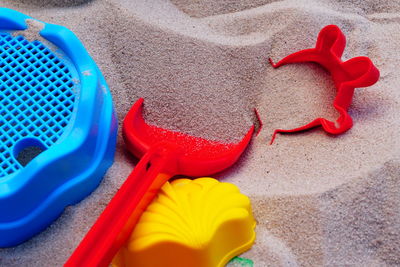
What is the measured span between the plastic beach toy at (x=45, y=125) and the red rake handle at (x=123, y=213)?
112 mm

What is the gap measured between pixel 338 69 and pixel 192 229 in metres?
0.55

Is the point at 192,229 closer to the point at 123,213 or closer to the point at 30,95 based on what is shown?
the point at 123,213

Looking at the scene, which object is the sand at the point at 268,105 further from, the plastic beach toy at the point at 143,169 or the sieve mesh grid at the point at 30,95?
the sieve mesh grid at the point at 30,95

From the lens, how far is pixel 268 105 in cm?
122

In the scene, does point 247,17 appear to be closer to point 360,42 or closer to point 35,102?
Answer: point 360,42

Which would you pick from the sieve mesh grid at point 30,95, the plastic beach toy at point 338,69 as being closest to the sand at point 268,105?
the plastic beach toy at point 338,69

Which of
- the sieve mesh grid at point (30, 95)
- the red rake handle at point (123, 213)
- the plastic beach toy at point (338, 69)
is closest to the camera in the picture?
the red rake handle at point (123, 213)

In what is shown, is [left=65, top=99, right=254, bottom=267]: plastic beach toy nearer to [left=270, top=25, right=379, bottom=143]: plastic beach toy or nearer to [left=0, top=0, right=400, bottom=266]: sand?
[left=0, top=0, right=400, bottom=266]: sand

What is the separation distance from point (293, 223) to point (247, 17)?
630 mm

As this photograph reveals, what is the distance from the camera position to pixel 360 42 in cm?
132

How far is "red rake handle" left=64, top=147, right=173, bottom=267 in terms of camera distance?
0.84 metres

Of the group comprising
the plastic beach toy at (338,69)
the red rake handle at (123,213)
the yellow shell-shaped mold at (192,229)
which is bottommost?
the yellow shell-shaped mold at (192,229)

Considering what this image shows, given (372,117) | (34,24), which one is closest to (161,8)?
(34,24)

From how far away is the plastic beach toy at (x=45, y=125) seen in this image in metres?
0.94
